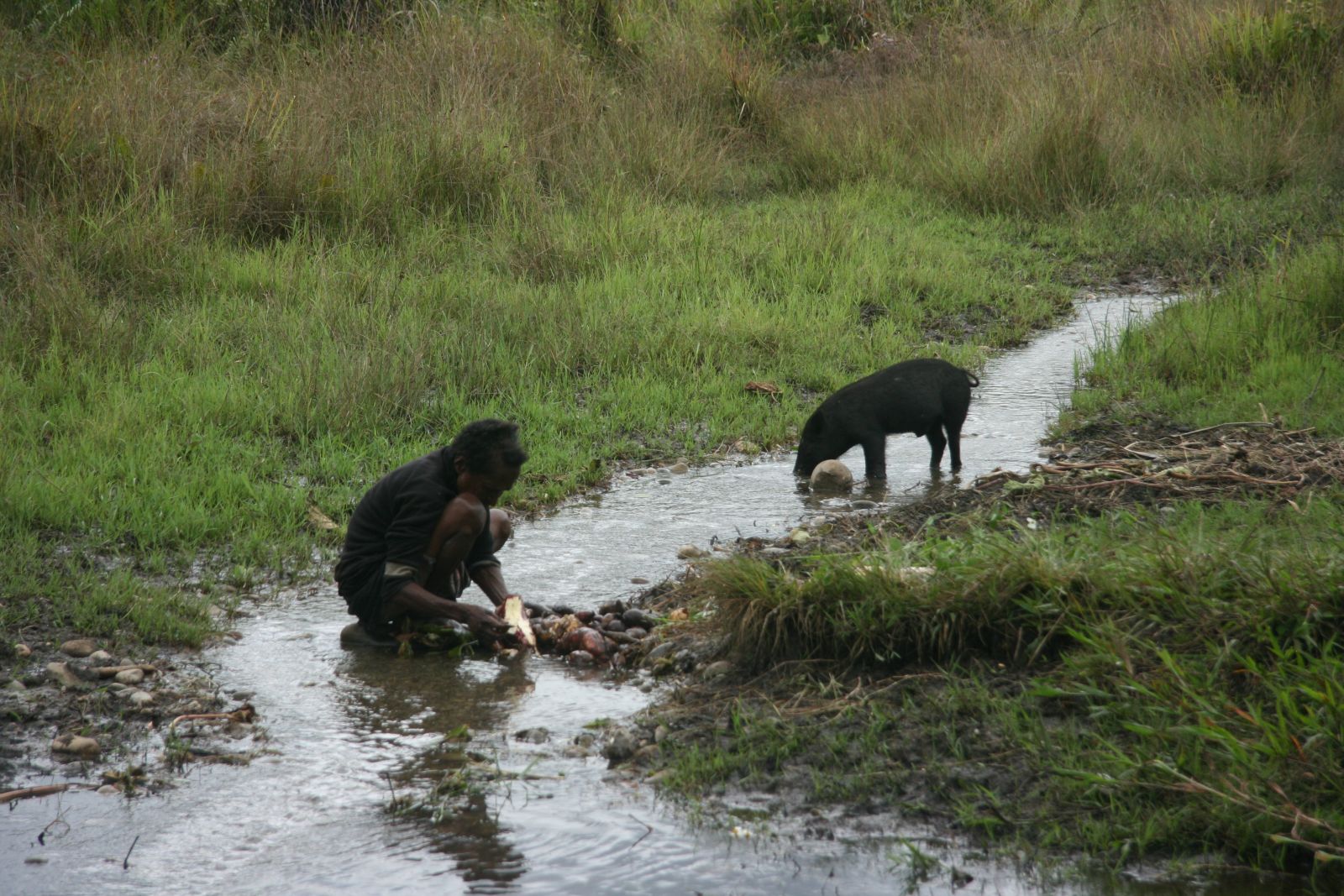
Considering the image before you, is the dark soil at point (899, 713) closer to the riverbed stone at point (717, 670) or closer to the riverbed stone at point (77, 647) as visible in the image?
the riverbed stone at point (717, 670)

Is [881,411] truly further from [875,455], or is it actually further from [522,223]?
[522,223]

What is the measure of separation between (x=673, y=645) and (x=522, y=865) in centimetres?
141

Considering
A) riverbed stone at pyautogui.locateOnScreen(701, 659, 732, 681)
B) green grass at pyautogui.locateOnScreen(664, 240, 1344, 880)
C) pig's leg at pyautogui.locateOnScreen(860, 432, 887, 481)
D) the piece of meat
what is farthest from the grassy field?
the piece of meat

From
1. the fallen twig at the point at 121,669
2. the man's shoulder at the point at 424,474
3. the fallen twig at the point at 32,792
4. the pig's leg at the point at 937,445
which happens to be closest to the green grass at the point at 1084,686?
the man's shoulder at the point at 424,474

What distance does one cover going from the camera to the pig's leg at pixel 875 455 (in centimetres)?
682

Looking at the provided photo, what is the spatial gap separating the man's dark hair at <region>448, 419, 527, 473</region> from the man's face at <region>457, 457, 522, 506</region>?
0.04 ft

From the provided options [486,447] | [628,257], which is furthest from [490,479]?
[628,257]

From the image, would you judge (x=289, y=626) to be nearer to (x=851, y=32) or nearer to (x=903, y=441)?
(x=903, y=441)

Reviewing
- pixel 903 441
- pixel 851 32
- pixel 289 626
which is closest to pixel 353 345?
pixel 289 626

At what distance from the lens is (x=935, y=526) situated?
5.25m

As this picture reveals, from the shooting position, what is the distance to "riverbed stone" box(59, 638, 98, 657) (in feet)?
15.1

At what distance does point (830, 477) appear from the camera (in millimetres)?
6723

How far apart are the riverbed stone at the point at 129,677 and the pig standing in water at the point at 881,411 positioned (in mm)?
3604

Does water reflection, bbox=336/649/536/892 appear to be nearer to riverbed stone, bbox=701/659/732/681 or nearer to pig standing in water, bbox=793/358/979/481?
riverbed stone, bbox=701/659/732/681
